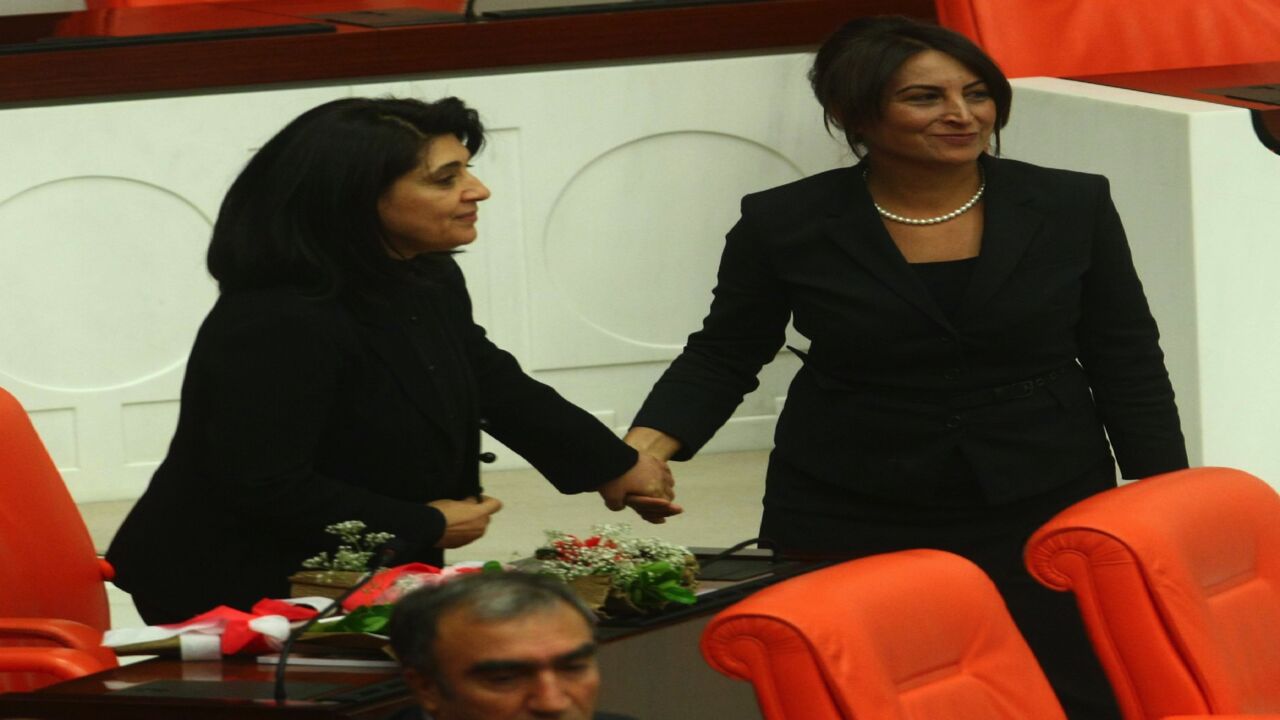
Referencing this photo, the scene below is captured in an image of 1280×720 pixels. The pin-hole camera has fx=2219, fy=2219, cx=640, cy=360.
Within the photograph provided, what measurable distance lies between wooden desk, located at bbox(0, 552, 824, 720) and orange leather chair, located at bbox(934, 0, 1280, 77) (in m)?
2.68

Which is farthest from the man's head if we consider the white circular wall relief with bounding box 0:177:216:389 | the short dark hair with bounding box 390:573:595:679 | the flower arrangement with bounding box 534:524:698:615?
the white circular wall relief with bounding box 0:177:216:389

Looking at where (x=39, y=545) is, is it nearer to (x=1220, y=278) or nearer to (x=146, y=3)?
(x=1220, y=278)

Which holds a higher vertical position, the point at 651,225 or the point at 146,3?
the point at 146,3

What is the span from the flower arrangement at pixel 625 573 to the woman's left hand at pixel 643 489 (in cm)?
60

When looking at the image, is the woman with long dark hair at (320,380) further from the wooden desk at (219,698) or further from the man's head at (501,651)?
the man's head at (501,651)

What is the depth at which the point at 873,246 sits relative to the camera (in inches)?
122

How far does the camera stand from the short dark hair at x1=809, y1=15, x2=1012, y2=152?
313 centimetres

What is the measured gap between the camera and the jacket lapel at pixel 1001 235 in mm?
3061

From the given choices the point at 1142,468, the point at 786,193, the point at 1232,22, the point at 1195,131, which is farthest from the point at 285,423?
the point at 1232,22

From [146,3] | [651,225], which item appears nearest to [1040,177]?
[651,225]

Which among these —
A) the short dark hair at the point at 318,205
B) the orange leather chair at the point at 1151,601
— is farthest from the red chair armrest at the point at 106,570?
the orange leather chair at the point at 1151,601

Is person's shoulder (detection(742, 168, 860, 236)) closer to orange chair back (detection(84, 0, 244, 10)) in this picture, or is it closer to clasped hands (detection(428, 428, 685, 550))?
clasped hands (detection(428, 428, 685, 550))

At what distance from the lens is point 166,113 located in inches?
200

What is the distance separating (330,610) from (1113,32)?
11.3 feet
